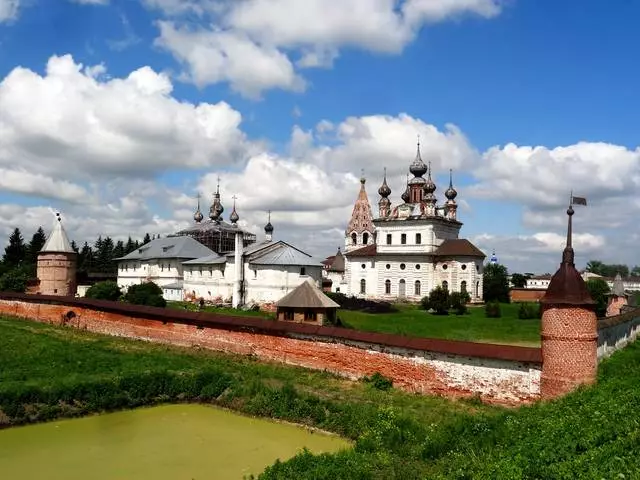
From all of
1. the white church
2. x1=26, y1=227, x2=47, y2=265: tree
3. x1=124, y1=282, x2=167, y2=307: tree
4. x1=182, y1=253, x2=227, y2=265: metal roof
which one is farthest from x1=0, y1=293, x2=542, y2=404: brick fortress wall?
x1=26, y1=227, x2=47, y2=265: tree

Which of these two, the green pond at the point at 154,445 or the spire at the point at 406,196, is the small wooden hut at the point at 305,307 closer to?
the green pond at the point at 154,445

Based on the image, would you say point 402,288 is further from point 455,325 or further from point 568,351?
point 568,351

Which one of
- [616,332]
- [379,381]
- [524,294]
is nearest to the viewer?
[379,381]

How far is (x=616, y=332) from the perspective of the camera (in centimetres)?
1664

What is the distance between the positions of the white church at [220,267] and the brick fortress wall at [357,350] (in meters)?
12.2

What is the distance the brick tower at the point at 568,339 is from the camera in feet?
36.5

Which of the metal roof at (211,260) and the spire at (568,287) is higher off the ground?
the metal roof at (211,260)

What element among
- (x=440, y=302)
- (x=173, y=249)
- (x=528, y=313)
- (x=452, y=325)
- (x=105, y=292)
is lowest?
(x=452, y=325)

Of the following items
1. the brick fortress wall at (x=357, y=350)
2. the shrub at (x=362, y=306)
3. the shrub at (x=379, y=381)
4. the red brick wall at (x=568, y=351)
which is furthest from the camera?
the shrub at (x=362, y=306)

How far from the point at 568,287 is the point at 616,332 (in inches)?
264

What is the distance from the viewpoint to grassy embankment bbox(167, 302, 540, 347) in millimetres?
21766

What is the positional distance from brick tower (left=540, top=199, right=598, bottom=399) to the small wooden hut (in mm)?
10118

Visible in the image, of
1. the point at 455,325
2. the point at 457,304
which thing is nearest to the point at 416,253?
the point at 457,304

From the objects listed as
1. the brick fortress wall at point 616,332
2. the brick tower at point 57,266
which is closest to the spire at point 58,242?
the brick tower at point 57,266
